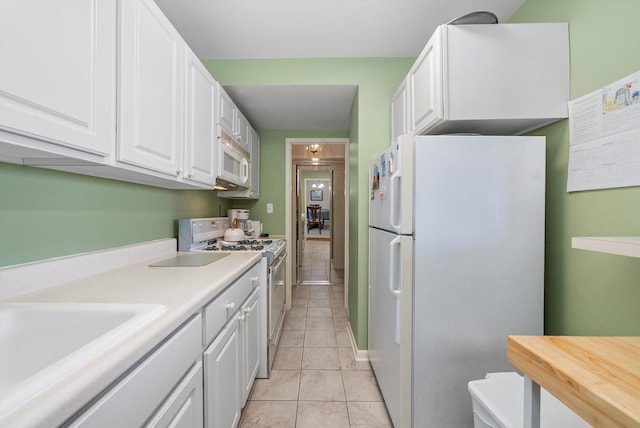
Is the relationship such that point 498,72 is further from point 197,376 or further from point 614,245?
point 197,376

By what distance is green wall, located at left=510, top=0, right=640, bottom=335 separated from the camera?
1.07 m

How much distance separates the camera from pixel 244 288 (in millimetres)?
1506

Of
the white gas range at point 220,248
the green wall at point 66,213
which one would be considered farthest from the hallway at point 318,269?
the green wall at point 66,213

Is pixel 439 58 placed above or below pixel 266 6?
below

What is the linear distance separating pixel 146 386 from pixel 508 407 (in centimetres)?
116

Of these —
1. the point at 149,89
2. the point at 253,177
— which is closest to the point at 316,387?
the point at 149,89

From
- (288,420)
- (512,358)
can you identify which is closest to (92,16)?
(512,358)

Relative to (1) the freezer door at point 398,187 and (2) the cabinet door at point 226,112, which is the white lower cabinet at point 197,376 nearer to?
(1) the freezer door at point 398,187

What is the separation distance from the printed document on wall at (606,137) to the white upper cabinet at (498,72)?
0.15 meters

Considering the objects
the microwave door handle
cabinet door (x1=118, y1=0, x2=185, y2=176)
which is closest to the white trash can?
cabinet door (x1=118, y1=0, x2=185, y2=176)

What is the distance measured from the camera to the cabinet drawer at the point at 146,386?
1.69ft

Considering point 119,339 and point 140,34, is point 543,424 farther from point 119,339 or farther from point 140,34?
point 140,34

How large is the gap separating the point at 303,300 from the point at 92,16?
11.2ft

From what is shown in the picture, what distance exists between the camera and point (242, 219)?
3020 mm
